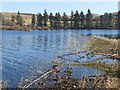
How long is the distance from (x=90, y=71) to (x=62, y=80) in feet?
23.3

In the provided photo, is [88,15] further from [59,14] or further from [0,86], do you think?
[0,86]

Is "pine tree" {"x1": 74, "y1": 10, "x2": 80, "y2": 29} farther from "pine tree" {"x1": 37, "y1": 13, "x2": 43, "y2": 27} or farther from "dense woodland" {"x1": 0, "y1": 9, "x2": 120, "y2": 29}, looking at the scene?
"pine tree" {"x1": 37, "y1": 13, "x2": 43, "y2": 27}

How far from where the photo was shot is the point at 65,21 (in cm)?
16512

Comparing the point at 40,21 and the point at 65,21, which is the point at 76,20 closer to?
the point at 65,21

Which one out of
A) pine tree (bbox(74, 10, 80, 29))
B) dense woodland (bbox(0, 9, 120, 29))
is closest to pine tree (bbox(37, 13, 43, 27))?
dense woodland (bbox(0, 9, 120, 29))

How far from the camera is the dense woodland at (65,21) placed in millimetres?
156375

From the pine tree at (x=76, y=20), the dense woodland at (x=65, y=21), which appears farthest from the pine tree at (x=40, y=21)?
the pine tree at (x=76, y=20)

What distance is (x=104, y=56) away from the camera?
105 ft

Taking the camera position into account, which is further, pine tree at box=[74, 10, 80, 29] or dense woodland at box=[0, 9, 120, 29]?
pine tree at box=[74, 10, 80, 29]

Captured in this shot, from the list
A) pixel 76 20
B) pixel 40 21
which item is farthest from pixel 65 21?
pixel 40 21

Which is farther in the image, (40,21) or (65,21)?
(65,21)

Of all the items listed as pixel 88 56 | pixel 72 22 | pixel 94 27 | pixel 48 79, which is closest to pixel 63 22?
pixel 72 22

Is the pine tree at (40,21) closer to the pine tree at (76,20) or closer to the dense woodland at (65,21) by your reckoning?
the dense woodland at (65,21)

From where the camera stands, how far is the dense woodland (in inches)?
6156
